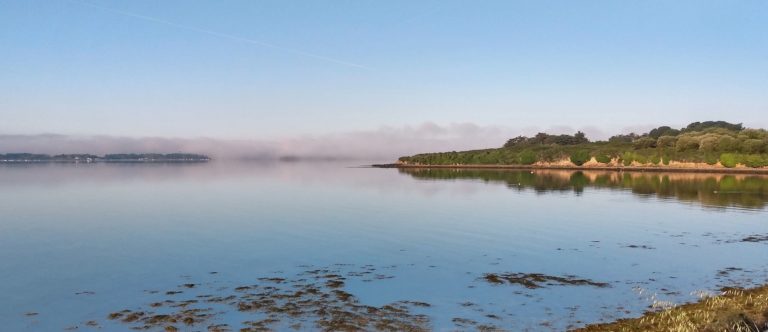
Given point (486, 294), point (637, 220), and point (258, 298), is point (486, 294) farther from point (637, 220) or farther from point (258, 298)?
point (637, 220)

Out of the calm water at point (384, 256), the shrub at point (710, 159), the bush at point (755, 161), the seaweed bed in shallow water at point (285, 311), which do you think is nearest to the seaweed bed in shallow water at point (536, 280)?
the calm water at point (384, 256)

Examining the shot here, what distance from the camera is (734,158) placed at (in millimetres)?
185250

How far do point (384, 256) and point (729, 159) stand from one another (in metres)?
192

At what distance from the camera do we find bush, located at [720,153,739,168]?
18488 cm

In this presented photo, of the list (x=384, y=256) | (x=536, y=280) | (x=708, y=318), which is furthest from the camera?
(x=384, y=256)

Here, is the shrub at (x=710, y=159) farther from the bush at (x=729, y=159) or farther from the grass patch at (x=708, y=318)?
the grass patch at (x=708, y=318)

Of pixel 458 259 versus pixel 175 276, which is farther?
pixel 458 259

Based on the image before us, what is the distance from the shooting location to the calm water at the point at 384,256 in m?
21.0

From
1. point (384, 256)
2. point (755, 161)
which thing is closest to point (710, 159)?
point (755, 161)

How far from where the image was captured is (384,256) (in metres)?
32.1

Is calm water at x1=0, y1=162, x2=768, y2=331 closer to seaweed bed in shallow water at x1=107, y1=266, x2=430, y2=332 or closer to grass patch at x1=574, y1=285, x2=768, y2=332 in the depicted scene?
seaweed bed in shallow water at x1=107, y1=266, x2=430, y2=332

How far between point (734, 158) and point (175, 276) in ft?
667

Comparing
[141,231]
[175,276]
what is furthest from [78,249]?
[175,276]

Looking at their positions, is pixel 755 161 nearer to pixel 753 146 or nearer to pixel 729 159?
pixel 729 159
